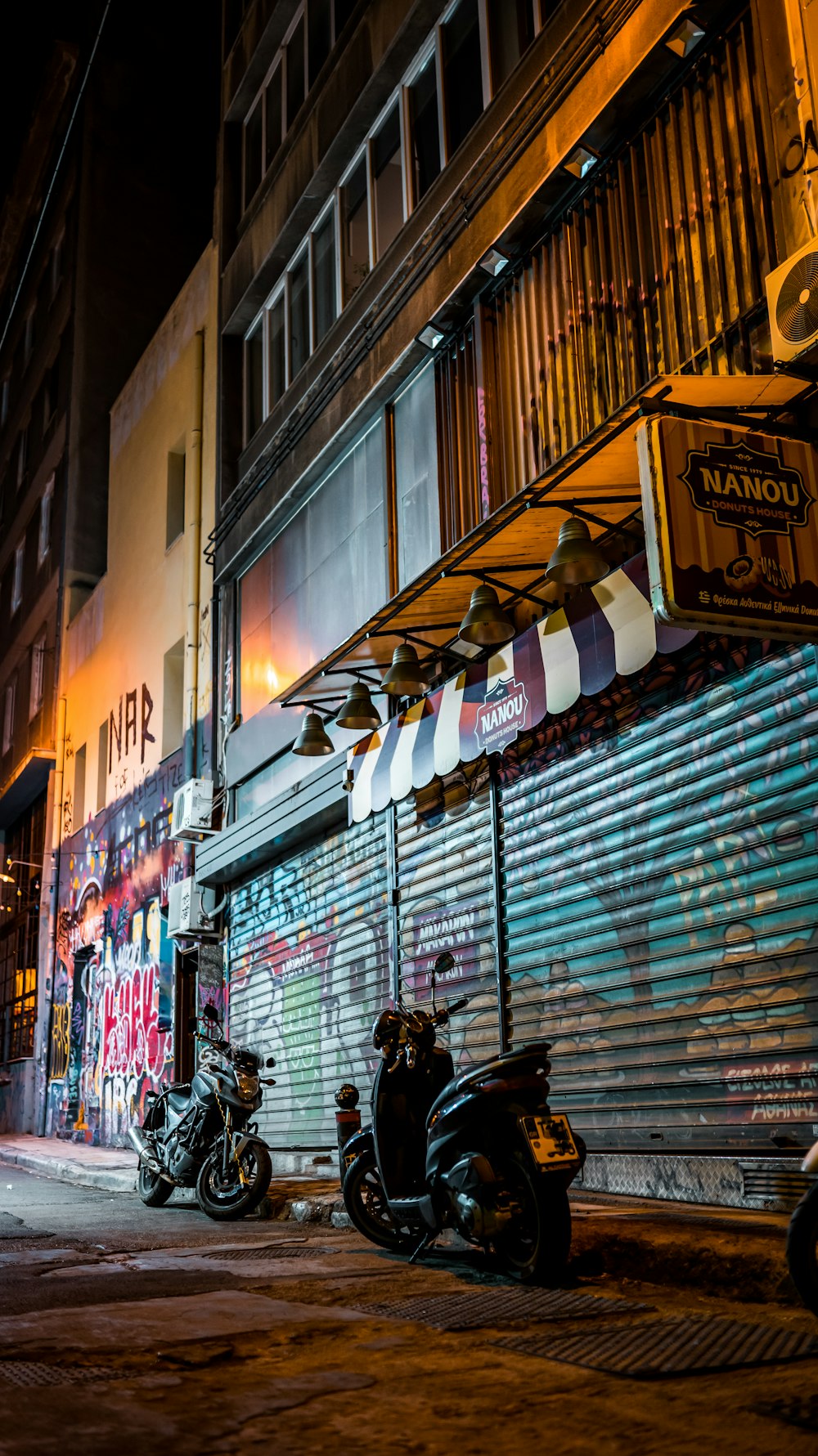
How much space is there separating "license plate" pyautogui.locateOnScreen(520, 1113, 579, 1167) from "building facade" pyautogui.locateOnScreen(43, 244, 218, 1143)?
10861 mm

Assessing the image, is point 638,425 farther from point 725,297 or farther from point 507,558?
point 507,558

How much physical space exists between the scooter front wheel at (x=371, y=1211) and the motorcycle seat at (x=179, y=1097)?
323 centimetres

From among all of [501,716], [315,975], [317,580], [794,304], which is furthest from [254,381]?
[794,304]

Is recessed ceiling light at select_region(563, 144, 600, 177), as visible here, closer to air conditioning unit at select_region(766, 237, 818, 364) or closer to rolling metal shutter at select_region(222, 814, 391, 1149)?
air conditioning unit at select_region(766, 237, 818, 364)

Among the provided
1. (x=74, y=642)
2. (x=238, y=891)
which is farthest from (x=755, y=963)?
(x=74, y=642)

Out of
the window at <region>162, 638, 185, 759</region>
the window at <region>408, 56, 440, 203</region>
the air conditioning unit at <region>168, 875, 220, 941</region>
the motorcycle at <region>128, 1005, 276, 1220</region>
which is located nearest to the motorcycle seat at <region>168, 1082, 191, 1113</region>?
the motorcycle at <region>128, 1005, 276, 1220</region>

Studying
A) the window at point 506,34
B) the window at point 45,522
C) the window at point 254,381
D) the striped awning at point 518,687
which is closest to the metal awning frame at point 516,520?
the striped awning at point 518,687

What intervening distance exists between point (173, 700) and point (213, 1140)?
9683 millimetres

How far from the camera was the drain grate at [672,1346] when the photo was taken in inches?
147

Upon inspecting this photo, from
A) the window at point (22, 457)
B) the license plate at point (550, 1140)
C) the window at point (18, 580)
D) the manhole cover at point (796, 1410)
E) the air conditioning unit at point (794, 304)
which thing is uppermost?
the window at point (22, 457)

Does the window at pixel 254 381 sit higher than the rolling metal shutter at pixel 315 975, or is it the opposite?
the window at pixel 254 381

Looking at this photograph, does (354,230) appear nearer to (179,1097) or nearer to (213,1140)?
(179,1097)

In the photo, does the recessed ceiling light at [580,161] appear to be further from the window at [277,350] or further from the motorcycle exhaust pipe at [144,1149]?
the motorcycle exhaust pipe at [144,1149]

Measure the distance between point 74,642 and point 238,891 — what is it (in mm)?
10547
